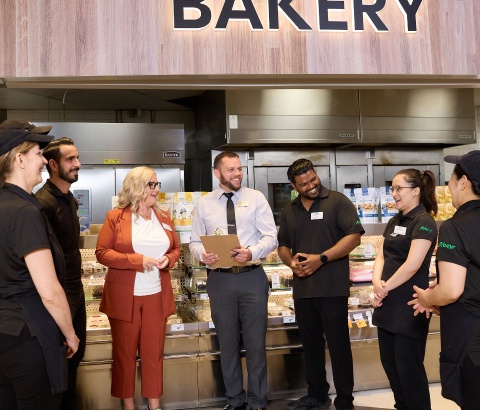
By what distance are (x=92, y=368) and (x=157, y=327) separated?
0.64 metres

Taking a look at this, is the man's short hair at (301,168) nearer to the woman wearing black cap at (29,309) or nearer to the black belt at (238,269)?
the black belt at (238,269)

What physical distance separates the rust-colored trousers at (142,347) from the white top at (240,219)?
1.66 feet

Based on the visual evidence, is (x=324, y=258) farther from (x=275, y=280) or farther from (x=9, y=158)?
(x=9, y=158)

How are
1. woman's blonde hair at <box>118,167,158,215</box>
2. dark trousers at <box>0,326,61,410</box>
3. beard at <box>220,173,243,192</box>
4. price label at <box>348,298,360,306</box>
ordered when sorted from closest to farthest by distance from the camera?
dark trousers at <box>0,326,61,410</box>
woman's blonde hair at <box>118,167,158,215</box>
beard at <box>220,173,243,192</box>
price label at <box>348,298,360,306</box>

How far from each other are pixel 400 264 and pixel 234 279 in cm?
115

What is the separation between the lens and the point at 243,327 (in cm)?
412

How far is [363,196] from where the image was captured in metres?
4.82

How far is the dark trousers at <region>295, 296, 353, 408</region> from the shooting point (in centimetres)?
408

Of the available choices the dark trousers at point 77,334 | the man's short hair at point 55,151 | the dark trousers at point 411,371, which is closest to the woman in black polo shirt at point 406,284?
the dark trousers at point 411,371

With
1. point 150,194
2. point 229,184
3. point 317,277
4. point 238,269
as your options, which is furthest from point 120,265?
point 317,277

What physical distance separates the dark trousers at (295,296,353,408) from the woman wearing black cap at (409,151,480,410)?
159cm

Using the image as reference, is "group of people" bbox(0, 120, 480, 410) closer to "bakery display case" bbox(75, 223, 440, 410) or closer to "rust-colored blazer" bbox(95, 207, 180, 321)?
"rust-colored blazer" bbox(95, 207, 180, 321)

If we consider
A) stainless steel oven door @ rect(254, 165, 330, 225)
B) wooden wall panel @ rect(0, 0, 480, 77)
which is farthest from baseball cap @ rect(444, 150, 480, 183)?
stainless steel oven door @ rect(254, 165, 330, 225)

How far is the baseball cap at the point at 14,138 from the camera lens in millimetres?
2367
